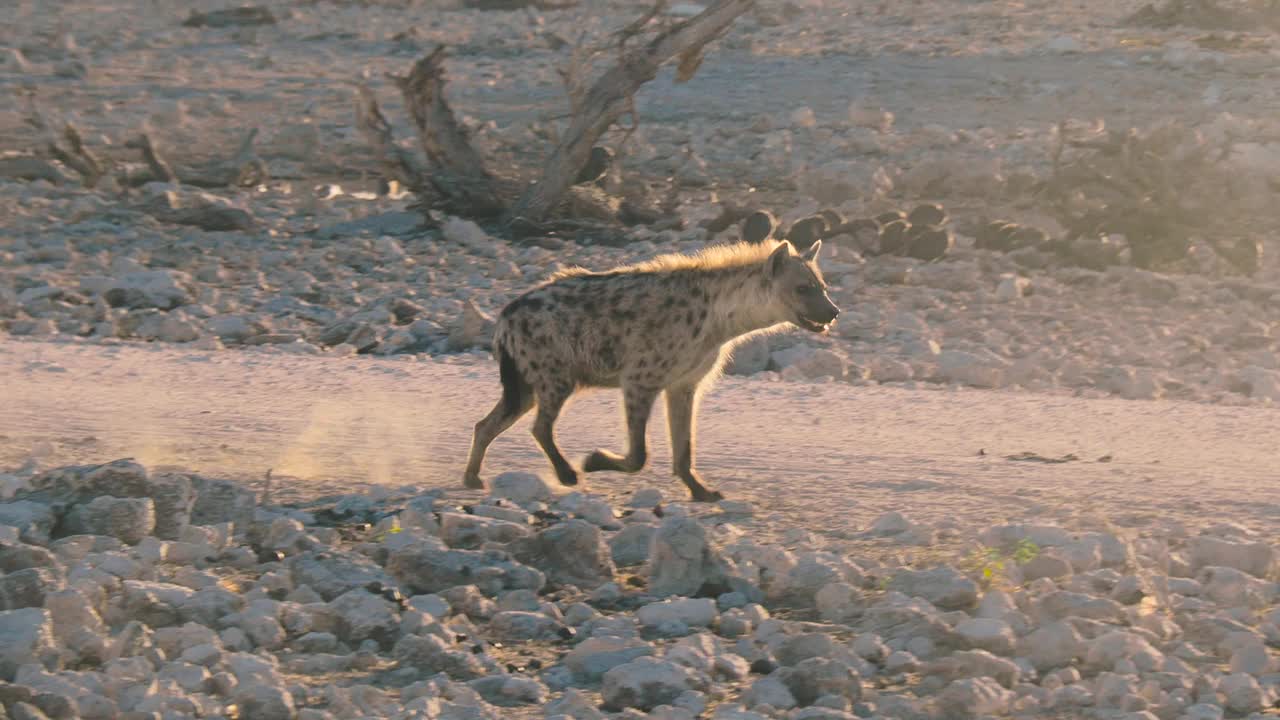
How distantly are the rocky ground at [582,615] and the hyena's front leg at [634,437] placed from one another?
47cm

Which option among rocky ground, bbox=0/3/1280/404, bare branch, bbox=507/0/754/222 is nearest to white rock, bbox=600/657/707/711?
rocky ground, bbox=0/3/1280/404

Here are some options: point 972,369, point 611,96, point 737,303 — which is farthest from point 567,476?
point 611,96

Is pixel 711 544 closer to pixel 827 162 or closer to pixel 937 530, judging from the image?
pixel 937 530

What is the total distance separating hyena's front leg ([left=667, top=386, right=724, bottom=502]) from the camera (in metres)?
7.12

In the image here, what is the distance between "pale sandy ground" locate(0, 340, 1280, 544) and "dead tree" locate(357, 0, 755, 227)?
3.50 m

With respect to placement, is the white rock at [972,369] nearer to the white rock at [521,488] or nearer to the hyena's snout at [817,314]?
the hyena's snout at [817,314]

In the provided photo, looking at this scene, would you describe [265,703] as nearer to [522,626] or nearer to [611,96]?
[522,626]

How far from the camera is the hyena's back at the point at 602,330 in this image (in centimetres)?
726

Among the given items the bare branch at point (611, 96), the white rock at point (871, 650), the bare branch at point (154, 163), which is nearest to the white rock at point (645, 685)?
the white rock at point (871, 650)

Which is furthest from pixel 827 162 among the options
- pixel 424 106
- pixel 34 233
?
pixel 34 233

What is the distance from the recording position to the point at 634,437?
7.30 m

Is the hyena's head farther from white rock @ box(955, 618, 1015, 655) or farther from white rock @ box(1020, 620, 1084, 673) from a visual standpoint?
white rock @ box(1020, 620, 1084, 673)

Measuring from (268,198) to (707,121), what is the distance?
15.2 feet

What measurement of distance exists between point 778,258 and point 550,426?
102 cm
